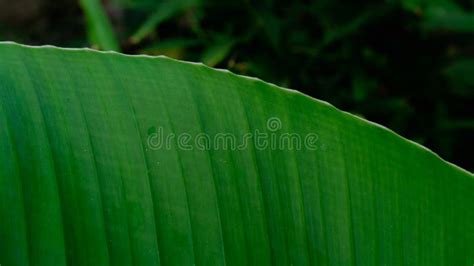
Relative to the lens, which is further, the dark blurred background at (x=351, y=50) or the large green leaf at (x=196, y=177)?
the dark blurred background at (x=351, y=50)

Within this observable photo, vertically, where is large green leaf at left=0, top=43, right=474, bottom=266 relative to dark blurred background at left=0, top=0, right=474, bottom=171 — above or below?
below

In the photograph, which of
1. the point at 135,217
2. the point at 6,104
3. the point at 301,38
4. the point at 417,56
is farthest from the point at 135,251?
the point at 417,56

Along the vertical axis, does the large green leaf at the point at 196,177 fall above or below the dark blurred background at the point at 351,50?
below

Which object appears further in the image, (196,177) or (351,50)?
(351,50)

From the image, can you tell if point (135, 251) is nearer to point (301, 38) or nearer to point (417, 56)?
point (301, 38)
